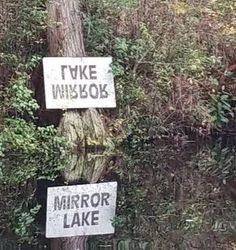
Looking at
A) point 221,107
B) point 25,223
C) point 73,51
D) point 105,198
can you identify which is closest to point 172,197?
point 105,198

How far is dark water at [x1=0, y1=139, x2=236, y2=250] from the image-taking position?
143 inches

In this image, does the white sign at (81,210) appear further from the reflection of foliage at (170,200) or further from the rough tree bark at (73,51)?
the rough tree bark at (73,51)

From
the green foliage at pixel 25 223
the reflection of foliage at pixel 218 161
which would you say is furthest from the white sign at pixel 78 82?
the green foliage at pixel 25 223

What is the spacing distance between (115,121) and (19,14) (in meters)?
1.34

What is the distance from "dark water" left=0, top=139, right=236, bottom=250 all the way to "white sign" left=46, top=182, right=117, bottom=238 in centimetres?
8

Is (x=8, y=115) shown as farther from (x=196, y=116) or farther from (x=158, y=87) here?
(x=196, y=116)

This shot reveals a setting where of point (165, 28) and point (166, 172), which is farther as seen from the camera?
point (165, 28)

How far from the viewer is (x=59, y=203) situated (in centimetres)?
445

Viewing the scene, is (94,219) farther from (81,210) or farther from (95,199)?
(95,199)

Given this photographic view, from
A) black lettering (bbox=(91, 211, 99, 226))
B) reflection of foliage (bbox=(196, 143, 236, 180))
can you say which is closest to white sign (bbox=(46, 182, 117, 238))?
black lettering (bbox=(91, 211, 99, 226))

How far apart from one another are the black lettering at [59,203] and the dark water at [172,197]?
370mm

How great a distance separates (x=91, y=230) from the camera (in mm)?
4086

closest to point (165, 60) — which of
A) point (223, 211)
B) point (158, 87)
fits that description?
point (158, 87)

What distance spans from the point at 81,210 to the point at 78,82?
1.77 m
